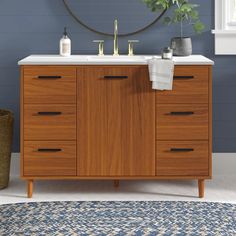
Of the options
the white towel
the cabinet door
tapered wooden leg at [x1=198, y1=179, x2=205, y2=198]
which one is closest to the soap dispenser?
the cabinet door

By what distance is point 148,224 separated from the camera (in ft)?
4.92

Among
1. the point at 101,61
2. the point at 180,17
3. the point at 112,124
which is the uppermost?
the point at 180,17

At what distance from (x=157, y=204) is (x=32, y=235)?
36cm

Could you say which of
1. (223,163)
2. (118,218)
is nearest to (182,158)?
(223,163)

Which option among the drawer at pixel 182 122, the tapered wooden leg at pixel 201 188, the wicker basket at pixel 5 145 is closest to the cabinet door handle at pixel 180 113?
the drawer at pixel 182 122

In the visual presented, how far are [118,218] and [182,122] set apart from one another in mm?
2487

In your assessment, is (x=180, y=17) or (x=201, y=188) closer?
(x=201, y=188)

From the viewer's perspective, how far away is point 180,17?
14.1 feet

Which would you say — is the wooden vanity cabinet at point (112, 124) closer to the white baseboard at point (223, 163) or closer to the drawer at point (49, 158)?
the drawer at point (49, 158)

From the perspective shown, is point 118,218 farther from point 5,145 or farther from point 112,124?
point 5,145

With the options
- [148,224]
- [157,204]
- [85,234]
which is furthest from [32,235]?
[157,204]

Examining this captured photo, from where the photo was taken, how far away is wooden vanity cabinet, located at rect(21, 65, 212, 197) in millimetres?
3963

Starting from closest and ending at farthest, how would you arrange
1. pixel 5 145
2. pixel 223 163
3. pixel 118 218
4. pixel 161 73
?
1. pixel 118 218
2. pixel 161 73
3. pixel 5 145
4. pixel 223 163

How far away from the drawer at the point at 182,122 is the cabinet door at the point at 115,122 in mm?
53
